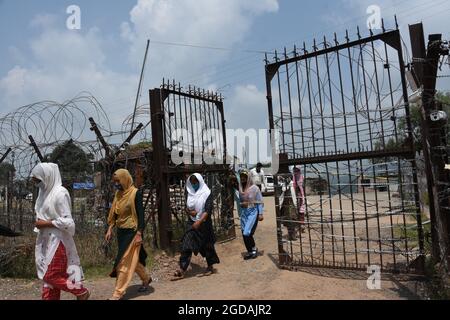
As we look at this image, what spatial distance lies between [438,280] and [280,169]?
2247mm

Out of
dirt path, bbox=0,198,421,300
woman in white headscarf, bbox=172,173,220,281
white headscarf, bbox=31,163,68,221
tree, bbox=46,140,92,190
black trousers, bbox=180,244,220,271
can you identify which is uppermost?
tree, bbox=46,140,92,190

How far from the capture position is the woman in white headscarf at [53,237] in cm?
401

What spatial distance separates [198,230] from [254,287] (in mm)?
1147

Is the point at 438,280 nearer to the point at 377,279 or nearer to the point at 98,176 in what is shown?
the point at 377,279

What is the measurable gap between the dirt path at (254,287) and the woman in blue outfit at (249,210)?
1.37 feet

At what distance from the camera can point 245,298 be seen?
14.9 feet

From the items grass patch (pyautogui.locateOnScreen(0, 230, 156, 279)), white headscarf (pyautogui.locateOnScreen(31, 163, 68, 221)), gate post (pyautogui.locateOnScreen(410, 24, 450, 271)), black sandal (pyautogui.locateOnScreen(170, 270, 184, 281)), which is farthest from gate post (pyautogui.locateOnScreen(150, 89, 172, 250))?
gate post (pyautogui.locateOnScreen(410, 24, 450, 271))

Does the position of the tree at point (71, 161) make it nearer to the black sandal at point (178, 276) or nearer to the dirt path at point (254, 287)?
the dirt path at point (254, 287)

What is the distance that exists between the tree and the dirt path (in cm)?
201

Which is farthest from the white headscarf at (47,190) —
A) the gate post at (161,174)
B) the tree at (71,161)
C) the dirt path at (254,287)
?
the gate post at (161,174)

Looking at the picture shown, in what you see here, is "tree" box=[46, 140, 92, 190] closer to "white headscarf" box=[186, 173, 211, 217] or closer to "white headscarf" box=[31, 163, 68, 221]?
"white headscarf" box=[186, 173, 211, 217]

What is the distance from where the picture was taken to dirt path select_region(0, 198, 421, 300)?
4535 mm

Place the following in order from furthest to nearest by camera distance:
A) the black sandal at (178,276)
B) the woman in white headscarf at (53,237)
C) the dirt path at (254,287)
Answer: the black sandal at (178,276)
the dirt path at (254,287)
the woman in white headscarf at (53,237)

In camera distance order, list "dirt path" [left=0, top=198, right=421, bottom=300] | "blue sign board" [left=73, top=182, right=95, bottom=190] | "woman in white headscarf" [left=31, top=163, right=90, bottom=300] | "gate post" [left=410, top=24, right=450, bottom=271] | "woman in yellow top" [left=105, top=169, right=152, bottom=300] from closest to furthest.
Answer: "woman in white headscarf" [left=31, top=163, right=90, bottom=300] → "gate post" [left=410, top=24, right=450, bottom=271] → "dirt path" [left=0, top=198, right=421, bottom=300] → "woman in yellow top" [left=105, top=169, right=152, bottom=300] → "blue sign board" [left=73, top=182, right=95, bottom=190]
